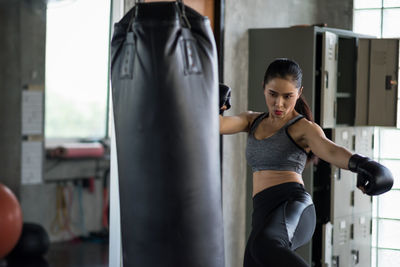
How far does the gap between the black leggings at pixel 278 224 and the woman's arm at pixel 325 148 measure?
0.21 metres

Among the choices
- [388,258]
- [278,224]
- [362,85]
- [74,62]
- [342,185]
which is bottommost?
→ [388,258]

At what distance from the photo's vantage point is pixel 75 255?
453 centimetres

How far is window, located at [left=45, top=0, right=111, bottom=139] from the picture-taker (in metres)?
4.00

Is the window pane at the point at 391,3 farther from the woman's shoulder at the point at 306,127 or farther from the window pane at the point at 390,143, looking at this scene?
the woman's shoulder at the point at 306,127

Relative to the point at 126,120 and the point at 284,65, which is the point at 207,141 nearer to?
the point at 126,120

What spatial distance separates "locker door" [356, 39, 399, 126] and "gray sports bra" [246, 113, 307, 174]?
2.40m

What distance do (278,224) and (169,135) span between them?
845mm

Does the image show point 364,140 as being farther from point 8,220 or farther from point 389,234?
point 8,220

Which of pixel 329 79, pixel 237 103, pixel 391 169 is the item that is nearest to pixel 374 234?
pixel 391 169

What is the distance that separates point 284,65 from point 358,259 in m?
3.04

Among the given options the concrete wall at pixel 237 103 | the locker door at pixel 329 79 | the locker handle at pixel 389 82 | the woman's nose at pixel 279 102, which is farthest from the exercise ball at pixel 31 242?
the locker handle at pixel 389 82

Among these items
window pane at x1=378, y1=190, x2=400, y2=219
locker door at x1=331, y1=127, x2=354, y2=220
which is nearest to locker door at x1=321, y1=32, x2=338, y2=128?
locker door at x1=331, y1=127, x2=354, y2=220

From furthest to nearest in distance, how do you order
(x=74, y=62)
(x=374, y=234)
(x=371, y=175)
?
(x=374, y=234)
(x=74, y=62)
(x=371, y=175)

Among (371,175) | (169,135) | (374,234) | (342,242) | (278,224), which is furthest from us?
(374,234)
